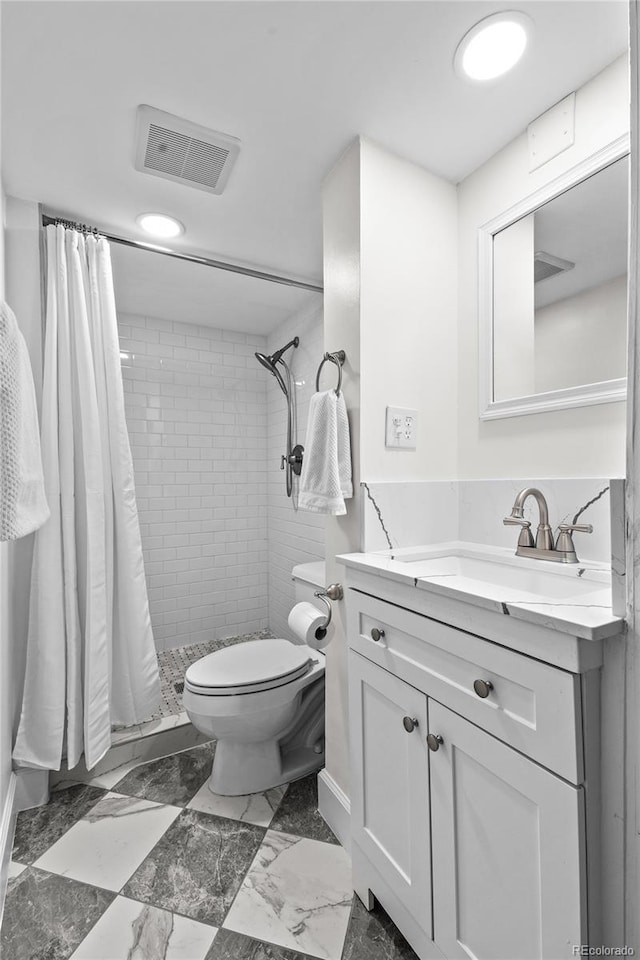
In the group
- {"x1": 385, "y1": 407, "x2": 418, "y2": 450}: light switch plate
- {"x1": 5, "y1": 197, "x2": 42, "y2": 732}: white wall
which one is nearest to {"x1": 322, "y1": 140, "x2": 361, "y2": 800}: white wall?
{"x1": 385, "y1": 407, "x2": 418, "y2": 450}: light switch plate

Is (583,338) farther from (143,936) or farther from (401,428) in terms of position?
(143,936)

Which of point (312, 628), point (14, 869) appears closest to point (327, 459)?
point (312, 628)

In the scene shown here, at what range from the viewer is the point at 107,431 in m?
1.77

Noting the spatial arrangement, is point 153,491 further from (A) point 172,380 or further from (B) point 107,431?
(B) point 107,431

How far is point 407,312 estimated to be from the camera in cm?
145

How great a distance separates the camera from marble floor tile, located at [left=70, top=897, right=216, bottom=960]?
106 centimetres

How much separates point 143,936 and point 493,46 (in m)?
2.45

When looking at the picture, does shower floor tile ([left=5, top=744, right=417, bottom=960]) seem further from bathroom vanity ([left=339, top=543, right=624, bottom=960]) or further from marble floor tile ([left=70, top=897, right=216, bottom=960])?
bathroom vanity ([left=339, top=543, right=624, bottom=960])

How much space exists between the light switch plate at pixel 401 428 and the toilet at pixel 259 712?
0.97m

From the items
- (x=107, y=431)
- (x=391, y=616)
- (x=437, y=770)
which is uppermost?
(x=107, y=431)

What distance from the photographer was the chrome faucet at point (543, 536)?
42.9 inches

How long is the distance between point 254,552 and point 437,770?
7.81 feet

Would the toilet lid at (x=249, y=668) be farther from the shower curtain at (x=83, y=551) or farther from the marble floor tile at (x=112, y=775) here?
the marble floor tile at (x=112, y=775)

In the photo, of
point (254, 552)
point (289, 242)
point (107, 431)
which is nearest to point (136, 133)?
point (289, 242)
